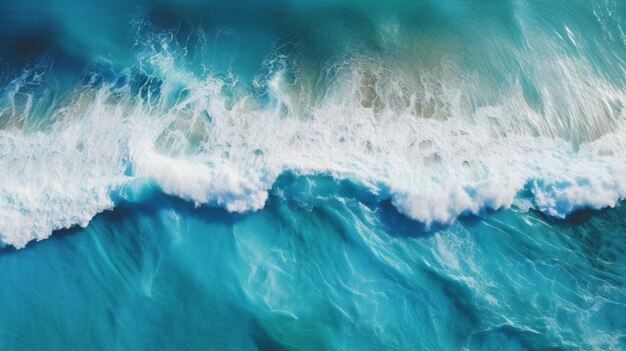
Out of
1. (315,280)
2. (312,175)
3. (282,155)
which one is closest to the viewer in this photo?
(315,280)

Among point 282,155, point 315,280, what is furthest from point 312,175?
point 315,280

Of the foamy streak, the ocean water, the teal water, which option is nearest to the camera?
the teal water

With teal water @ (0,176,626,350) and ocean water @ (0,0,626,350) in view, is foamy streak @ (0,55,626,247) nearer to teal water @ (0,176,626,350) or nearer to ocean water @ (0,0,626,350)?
ocean water @ (0,0,626,350)

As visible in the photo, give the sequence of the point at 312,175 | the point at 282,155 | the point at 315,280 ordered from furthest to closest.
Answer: the point at 282,155 < the point at 312,175 < the point at 315,280

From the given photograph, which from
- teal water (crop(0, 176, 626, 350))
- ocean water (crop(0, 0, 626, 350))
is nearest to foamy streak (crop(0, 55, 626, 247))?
ocean water (crop(0, 0, 626, 350))

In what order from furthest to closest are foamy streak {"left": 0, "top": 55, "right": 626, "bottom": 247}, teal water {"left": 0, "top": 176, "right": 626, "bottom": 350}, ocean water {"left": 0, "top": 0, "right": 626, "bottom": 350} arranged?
foamy streak {"left": 0, "top": 55, "right": 626, "bottom": 247}
ocean water {"left": 0, "top": 0, "right": 626, "bottom": 350}
teal water {"left": 0, "top": 176, "right": 626, "bottom": 350}

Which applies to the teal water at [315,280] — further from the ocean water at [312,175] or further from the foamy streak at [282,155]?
the foamy streak at [282,155]

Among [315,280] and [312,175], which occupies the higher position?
[312,175]

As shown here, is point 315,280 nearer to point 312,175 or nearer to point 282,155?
point 312,175
